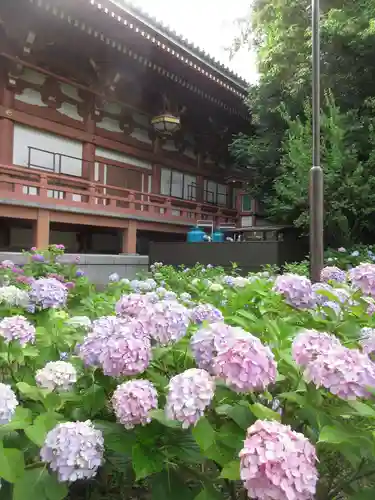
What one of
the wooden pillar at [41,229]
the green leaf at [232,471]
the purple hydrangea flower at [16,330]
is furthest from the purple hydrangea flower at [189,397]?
the wooden pillar at [41,229]

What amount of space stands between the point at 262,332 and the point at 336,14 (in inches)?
428

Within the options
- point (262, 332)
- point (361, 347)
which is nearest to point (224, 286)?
point (262, 332)

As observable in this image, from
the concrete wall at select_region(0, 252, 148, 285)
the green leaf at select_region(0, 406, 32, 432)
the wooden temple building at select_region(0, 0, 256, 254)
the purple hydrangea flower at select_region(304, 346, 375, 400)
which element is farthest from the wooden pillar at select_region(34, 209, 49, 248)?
the purple hydrangea flower at select_region(304, 346, 375, 400)

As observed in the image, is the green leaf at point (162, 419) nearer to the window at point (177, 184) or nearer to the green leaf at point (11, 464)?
the green leaf at point (11, 464)

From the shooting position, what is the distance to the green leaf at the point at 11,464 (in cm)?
96

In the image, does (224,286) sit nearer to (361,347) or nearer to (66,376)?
(361,347)

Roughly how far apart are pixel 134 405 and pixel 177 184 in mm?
12934

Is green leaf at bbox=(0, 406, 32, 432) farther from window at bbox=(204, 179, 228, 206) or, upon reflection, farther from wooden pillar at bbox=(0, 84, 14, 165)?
window at bbox=(204, 179, 228, 206)

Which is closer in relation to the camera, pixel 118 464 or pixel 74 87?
pixel 118 464

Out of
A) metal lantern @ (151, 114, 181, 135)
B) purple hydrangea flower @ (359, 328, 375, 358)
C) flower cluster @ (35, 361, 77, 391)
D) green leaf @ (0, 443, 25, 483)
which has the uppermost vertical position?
metal lantern @ (151, 114, 181, 135)

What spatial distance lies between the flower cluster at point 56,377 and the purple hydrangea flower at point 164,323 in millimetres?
244

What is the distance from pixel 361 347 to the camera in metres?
1.42

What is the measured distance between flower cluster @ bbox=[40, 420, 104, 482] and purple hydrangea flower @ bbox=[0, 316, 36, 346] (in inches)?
23.2

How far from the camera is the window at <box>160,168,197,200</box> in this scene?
13.3 metres
